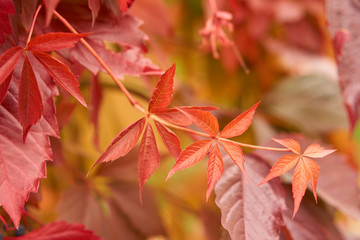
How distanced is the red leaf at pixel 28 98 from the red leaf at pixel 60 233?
0.24ft

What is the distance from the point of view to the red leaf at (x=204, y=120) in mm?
207

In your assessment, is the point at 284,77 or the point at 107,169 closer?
the point at 107,169

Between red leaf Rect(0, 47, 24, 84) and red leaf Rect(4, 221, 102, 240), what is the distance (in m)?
0.10

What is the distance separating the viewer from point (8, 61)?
0.19m

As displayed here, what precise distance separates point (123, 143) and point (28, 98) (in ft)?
0.17

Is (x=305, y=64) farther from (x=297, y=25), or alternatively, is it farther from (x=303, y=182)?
(x=303, y=182)

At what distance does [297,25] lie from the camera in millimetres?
657

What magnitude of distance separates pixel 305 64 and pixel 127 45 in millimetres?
481

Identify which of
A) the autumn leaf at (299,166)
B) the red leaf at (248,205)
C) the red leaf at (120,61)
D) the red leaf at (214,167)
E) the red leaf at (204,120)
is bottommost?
the red leaf at (248,205)

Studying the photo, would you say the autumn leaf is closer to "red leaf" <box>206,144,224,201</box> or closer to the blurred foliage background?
"red leaf" <box>206,144,224,201</box>

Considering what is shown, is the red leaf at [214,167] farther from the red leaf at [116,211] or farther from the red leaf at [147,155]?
the red leaf at [116,211]

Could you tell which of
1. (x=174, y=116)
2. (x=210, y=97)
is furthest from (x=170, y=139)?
(x=210, y=97)

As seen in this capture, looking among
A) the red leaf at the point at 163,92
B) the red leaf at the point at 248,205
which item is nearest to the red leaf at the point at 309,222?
the red leaf at the point at 248,205

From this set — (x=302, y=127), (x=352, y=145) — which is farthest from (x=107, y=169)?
(x=352, y=145)
